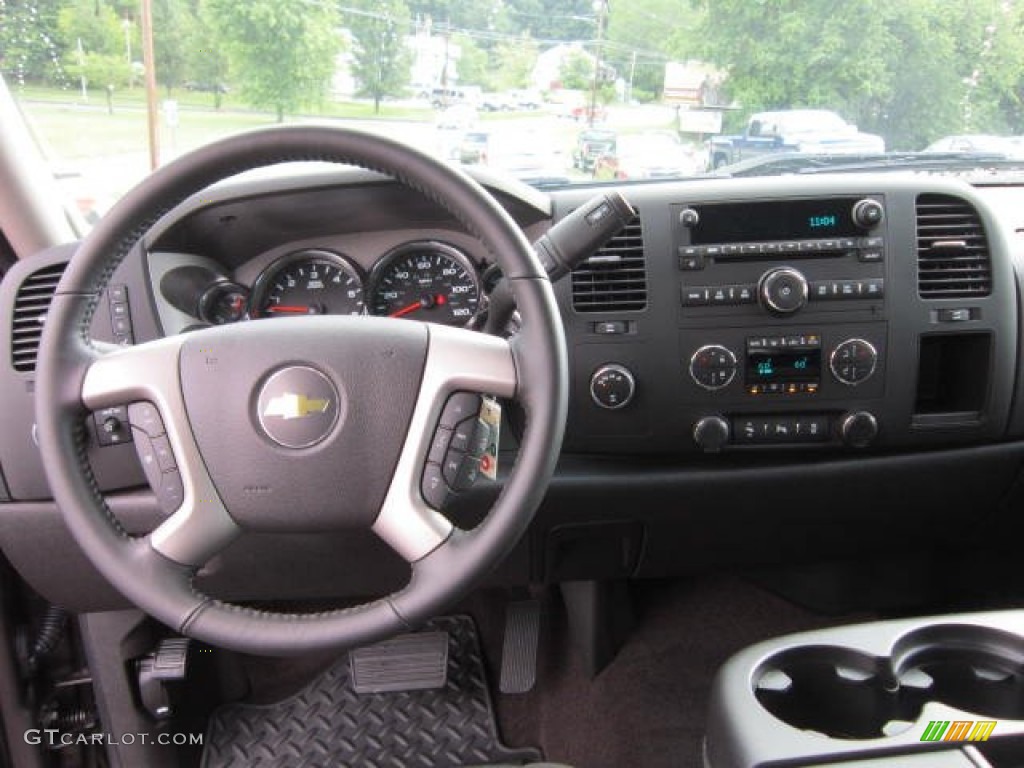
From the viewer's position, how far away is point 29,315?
179cm

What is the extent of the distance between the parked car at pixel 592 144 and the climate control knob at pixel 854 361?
64 cm

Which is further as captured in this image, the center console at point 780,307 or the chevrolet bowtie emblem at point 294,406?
the center console at point 780,307

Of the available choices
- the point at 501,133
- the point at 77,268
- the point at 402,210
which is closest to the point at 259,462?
the point at 77,268

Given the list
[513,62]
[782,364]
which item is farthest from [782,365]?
[513,62]

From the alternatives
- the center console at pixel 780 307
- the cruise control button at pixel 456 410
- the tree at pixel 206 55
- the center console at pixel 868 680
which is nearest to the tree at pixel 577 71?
the center console at pixel 780 307

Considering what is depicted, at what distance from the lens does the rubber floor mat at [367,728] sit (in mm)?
2270

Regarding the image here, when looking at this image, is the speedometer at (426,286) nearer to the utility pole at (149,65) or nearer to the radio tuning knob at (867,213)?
the utility pole at (149,65)

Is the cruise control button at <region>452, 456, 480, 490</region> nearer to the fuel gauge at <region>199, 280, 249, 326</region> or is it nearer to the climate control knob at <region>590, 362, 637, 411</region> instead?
the climate control knob at <region>590, 362, 637, 411</region>

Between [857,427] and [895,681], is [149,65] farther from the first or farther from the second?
[895,681]

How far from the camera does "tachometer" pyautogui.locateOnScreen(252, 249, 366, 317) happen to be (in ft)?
6.36

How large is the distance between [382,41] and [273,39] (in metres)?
0.22

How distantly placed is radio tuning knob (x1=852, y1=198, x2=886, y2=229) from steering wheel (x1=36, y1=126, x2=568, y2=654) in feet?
2.92

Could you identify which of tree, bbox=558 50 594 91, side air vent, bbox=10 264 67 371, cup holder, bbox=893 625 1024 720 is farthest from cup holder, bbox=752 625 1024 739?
side air vent, bbox=10 264 67 371

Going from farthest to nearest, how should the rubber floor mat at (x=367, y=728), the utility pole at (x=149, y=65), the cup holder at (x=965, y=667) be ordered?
the rubber floor mat at (x=367, y=728)
the utility pole at (x=149, y=65)
the cup holder at (x=965, y=667)
